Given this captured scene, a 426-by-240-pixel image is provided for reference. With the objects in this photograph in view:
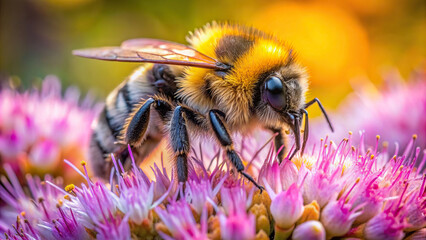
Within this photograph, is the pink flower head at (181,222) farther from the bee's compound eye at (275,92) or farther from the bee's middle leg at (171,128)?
the bee's compound eye at (275,92)

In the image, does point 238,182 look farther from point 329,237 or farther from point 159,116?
point 159,116

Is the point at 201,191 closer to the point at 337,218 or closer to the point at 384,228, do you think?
the point at 337,218

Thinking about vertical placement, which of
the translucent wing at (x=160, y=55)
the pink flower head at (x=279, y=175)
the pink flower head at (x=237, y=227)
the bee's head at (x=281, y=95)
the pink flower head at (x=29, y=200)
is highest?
the translucent wing at (x=160, y=55)

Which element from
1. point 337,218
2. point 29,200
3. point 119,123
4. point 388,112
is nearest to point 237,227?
point 337,218

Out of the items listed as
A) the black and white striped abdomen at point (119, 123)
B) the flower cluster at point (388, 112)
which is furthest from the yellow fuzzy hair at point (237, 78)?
the flower cluster at point (388, 112)

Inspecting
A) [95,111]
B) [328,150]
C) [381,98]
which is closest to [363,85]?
[381,98]

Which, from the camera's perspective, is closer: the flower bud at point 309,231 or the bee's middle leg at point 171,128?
the flower bud at point 309,231
